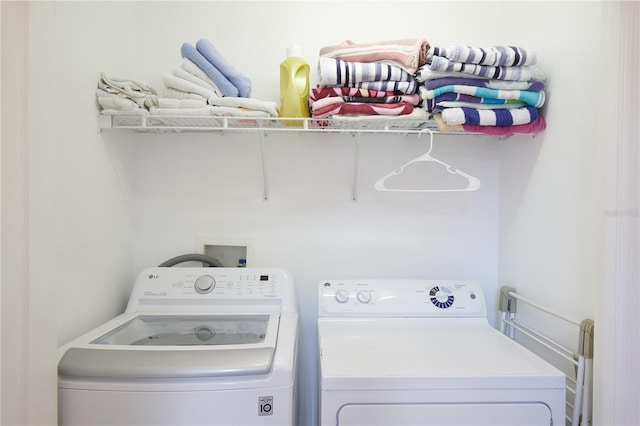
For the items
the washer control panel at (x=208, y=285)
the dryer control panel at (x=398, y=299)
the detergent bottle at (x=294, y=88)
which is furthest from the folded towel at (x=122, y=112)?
the dryer control panel at (x=398, y=299)

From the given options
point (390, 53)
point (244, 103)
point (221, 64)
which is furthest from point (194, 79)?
point (390, 53)

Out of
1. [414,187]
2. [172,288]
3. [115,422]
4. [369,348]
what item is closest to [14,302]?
[115,422]

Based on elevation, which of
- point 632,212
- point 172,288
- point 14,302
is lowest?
point 172,288

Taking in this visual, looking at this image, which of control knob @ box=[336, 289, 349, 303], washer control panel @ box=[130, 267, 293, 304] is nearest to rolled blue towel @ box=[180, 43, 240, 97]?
washer control panel @ box=[130, 267, 293, 304]

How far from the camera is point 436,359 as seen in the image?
3.60 feet

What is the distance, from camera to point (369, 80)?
135 cm

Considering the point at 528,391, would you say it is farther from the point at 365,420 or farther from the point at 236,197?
the point at 236,197

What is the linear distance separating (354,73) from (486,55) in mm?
537

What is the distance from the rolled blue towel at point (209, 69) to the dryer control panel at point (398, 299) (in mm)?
996

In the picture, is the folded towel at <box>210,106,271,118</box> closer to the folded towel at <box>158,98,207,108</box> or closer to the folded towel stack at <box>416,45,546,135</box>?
the folded towel at <box>158,98,207,108</box>

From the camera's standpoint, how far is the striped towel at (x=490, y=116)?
4.28ft

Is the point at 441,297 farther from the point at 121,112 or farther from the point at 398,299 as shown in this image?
the point at 121,112

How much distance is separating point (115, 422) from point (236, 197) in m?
1.07

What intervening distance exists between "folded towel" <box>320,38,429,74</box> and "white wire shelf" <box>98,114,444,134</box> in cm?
25
